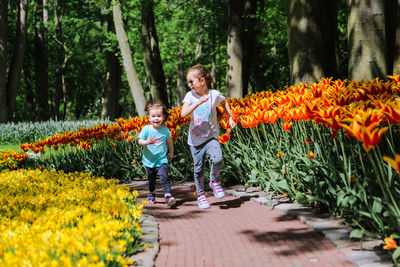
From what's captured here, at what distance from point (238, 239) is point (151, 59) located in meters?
12.3

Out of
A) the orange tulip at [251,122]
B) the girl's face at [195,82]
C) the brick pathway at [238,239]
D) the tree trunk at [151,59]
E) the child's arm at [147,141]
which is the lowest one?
the brick pathway at [238,239]

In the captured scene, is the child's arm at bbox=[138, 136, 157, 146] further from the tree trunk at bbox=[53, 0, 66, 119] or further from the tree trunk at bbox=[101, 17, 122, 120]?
the tree trunk at bbox=[53, 0, 66, 119]

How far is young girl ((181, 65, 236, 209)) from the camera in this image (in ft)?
16.8

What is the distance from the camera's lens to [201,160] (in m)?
5.30

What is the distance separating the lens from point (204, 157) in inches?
210

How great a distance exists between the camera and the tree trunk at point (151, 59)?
49.6 ft

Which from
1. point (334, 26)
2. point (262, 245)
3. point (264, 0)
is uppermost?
point (264, 0)

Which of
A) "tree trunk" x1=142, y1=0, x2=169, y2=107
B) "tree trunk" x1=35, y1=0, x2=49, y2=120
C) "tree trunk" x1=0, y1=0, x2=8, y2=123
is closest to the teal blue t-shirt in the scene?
"tree trunk" x1=142, y1=0, x2=169, y2=107

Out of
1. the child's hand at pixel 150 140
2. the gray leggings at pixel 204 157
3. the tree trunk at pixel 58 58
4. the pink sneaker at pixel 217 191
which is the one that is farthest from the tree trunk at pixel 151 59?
the tree trunk at pixel 58 58

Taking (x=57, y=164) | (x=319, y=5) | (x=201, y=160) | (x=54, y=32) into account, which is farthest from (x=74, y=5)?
(x=201, y=160)

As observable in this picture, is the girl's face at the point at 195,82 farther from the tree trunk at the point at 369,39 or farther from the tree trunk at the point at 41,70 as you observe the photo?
the tree trunk at the point at 41,70

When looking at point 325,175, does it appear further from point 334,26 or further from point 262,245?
point 334,26

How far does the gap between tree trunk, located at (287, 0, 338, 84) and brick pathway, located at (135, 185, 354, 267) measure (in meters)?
3.37

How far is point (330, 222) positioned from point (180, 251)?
1.44 metres
